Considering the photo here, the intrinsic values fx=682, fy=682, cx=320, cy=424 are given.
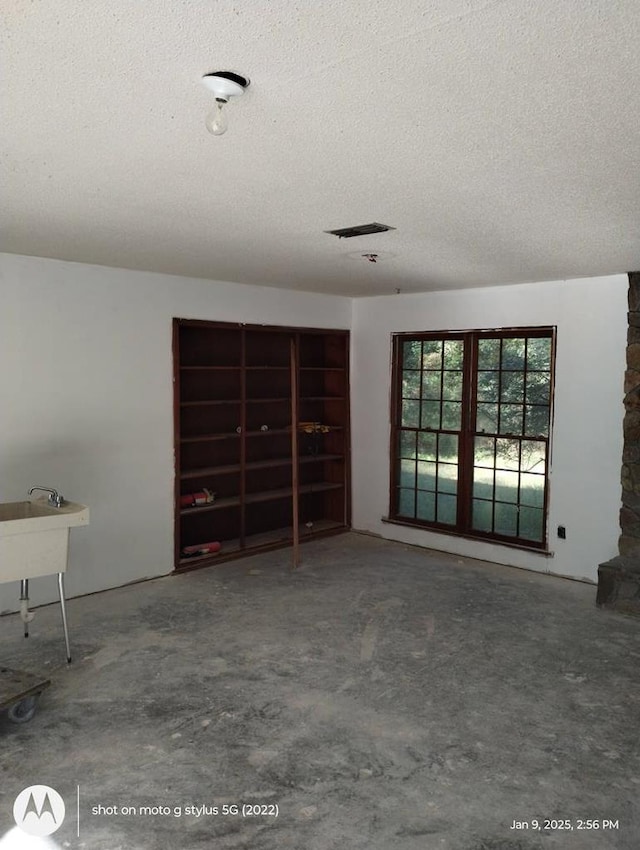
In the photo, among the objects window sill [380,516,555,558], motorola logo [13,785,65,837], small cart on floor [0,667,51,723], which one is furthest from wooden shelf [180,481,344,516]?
motorola logo [13,785,65,837]

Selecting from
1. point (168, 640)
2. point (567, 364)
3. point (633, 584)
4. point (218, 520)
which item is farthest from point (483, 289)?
point (168, 640)

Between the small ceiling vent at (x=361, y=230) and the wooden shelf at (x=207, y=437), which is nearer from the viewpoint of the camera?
the small ceiling vent at (x=361, y=230)

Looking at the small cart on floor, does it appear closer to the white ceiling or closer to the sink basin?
the sink basin

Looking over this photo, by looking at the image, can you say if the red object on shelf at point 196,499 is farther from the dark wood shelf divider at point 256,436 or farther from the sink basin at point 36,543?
the sink basin at point 36,543

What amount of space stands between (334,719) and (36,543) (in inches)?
77.6

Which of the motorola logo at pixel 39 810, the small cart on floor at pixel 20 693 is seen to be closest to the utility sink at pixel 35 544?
the small cart on floor at pixel 20 693

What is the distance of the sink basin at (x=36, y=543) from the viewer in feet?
12.7

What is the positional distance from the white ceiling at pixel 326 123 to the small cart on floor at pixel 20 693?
8.02 feet

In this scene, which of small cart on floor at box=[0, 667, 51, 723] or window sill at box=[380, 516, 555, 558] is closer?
small cart on floor at box=[0, 667, 51, 723]

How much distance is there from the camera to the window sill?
6.24m

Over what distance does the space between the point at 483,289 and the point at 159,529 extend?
3738 mm

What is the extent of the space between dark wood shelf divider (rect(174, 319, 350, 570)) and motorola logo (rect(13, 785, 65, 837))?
3189mm

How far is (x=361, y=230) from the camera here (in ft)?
13.2

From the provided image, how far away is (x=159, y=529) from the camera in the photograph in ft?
19.6
